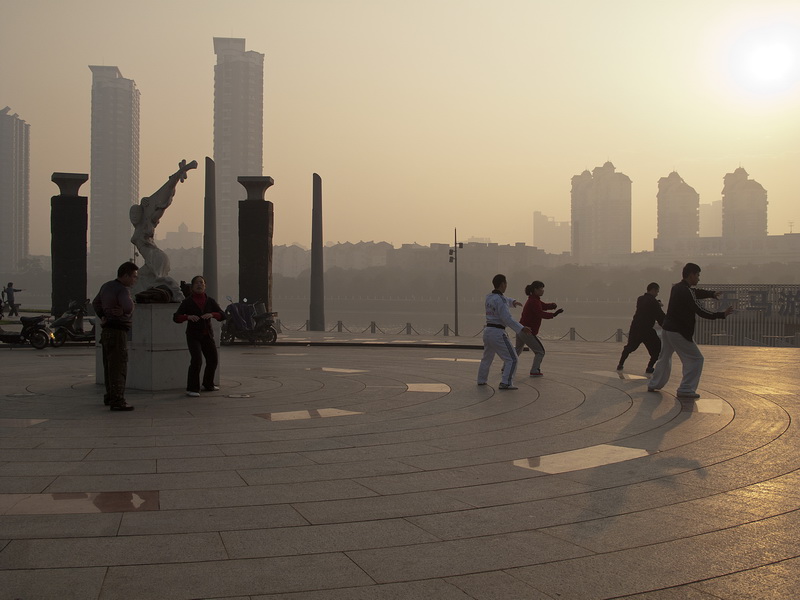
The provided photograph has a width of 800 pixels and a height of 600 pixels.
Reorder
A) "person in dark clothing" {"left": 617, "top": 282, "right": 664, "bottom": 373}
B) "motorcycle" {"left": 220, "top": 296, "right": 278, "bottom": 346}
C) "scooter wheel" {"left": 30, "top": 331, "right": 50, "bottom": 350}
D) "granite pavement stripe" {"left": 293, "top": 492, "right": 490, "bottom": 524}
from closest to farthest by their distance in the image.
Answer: "granite pavement stripe" {"left": 293, "top": 492, "right": 490, "bottom": 524}, "person in dark clothing" {"left": 617, "top": 282, "right": 664, "bottom": 373}, "scooter wheel" {"left": 30, "top": 331, "right": 50, "bottom": 350}, "motorcycle" {"left": 220, "top": 296, "right": 278, "bottom": 346}

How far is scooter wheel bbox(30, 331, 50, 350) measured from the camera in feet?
65.1

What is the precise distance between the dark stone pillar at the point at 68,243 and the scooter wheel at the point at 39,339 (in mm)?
9847

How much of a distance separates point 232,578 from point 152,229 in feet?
34.0

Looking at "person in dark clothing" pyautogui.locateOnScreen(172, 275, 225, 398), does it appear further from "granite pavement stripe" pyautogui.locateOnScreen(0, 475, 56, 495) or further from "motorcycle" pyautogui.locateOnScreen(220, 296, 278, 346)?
"motorcycle" pyautogui.locateOnScreen(220, 296, 278, 346)

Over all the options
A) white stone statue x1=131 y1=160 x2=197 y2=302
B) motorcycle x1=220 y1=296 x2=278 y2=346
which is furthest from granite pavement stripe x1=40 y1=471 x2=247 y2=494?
motorcycle x1=220 y1=296 x2=278 y2=346

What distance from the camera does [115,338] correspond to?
9586mm

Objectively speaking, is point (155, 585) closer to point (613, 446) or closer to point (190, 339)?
point (613, 446)

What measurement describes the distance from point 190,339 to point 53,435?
3134 millimetres

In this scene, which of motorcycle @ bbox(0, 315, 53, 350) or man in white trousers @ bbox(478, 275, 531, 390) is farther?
motorcycle @ bbox(0, 315, 53, 350)

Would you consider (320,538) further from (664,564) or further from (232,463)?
(232,463)

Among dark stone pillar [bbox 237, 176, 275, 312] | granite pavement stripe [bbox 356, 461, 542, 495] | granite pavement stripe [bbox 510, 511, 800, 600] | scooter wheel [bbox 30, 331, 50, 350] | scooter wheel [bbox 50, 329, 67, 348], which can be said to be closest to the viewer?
granite pavement stripe [bbox 510, 511, 800, 600]

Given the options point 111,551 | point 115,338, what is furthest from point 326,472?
point 115,338

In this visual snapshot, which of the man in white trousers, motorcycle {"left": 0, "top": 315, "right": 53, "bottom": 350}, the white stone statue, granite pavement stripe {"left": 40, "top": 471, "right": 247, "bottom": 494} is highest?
the white stone statue

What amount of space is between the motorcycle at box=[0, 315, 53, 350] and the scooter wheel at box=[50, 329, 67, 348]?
0.50 feet
